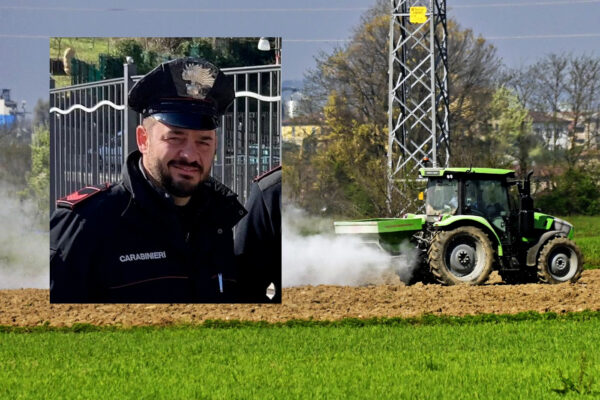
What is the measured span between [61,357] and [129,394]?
11.3 ft

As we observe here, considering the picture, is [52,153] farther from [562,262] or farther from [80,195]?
[562,262]

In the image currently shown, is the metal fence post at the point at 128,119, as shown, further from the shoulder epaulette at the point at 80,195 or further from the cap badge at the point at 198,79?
the cap badge at the point at 198,79

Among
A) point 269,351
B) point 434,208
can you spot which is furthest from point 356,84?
point 269,351

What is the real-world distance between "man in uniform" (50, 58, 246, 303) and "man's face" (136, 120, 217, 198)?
0.04 feet

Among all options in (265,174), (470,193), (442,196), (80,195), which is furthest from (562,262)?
(80,195)

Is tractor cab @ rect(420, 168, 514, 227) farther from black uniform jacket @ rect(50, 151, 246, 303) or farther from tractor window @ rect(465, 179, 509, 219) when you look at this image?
black uniform jacket @ rect(50, 151, 246, 303)

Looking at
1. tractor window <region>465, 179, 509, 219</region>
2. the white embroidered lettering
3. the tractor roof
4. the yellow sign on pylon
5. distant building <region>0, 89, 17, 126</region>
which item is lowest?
the white embroidered lettering

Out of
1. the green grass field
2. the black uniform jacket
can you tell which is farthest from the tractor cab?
the black uniform jacket

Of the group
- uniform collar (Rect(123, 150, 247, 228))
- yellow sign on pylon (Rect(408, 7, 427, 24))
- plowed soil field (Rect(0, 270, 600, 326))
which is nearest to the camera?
uniform collar (Rect(123, 150, 247, 228))

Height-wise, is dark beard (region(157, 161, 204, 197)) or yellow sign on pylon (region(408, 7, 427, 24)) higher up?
yellow sign on pylon (region(408, 7, 427, 24))

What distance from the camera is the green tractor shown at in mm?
25078

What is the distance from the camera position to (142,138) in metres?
18.0

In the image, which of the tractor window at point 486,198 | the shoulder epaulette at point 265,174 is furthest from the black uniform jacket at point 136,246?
the tractor window at point 486,198

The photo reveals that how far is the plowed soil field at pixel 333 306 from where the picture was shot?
1995 cm
